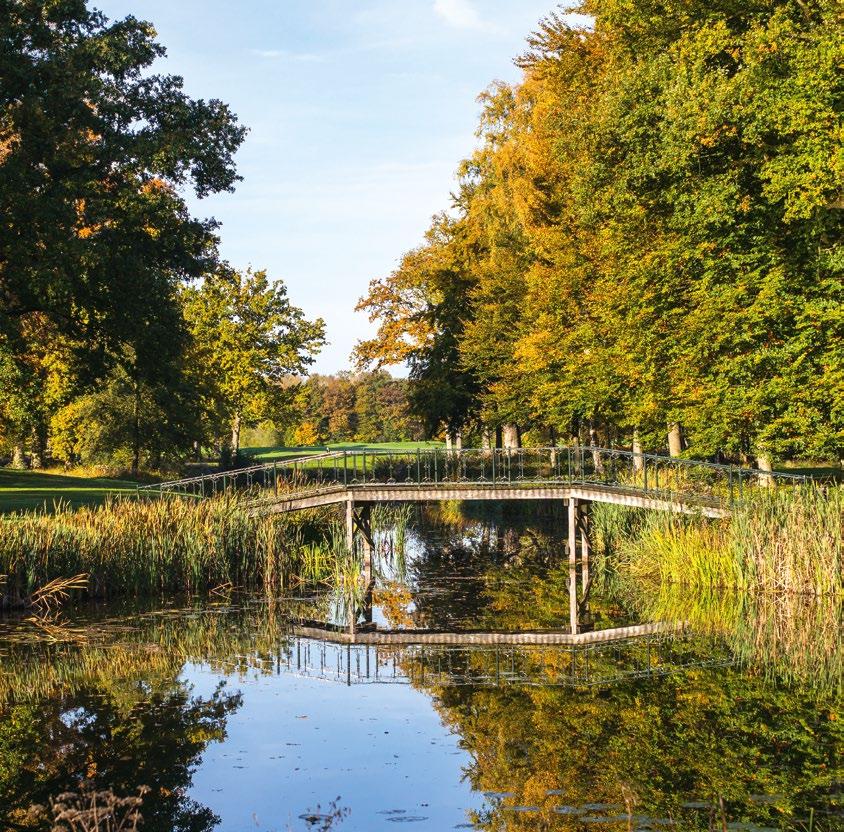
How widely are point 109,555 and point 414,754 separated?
43.0ft

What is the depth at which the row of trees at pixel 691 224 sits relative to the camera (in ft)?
81.5

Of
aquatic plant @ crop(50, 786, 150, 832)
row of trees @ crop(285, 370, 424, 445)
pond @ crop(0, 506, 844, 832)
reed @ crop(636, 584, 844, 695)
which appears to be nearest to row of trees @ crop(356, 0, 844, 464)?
reed @ crop(636, 584, 844, 695)

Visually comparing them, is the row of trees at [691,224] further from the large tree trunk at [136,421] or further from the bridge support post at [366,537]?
the large tree trunk at [136,421]

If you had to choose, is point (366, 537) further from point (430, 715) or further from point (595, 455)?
point (430, 715)

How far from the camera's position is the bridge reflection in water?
1675 centimetres

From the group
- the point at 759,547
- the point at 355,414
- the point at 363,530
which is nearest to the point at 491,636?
the point at 759,547

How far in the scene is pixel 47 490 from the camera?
122 feet

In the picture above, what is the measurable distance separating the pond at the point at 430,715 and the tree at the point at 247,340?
35998 mm

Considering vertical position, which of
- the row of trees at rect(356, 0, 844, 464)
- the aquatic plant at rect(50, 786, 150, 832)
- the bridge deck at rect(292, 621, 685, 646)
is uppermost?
the row of trees at rect(356, 0, 844, 464)

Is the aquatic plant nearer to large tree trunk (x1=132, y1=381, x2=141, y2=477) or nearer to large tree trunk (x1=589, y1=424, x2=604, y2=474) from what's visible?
large tree trunk (x1=589, y1=424, x2=604, y2=474)

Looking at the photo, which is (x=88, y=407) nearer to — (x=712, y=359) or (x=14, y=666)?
(x=712, y=359)

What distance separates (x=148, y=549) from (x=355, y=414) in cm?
9206

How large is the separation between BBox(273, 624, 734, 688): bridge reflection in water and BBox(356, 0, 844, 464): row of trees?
8.54m

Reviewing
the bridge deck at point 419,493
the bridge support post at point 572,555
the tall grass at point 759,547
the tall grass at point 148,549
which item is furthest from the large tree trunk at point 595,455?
the tall grass at point 148,549
